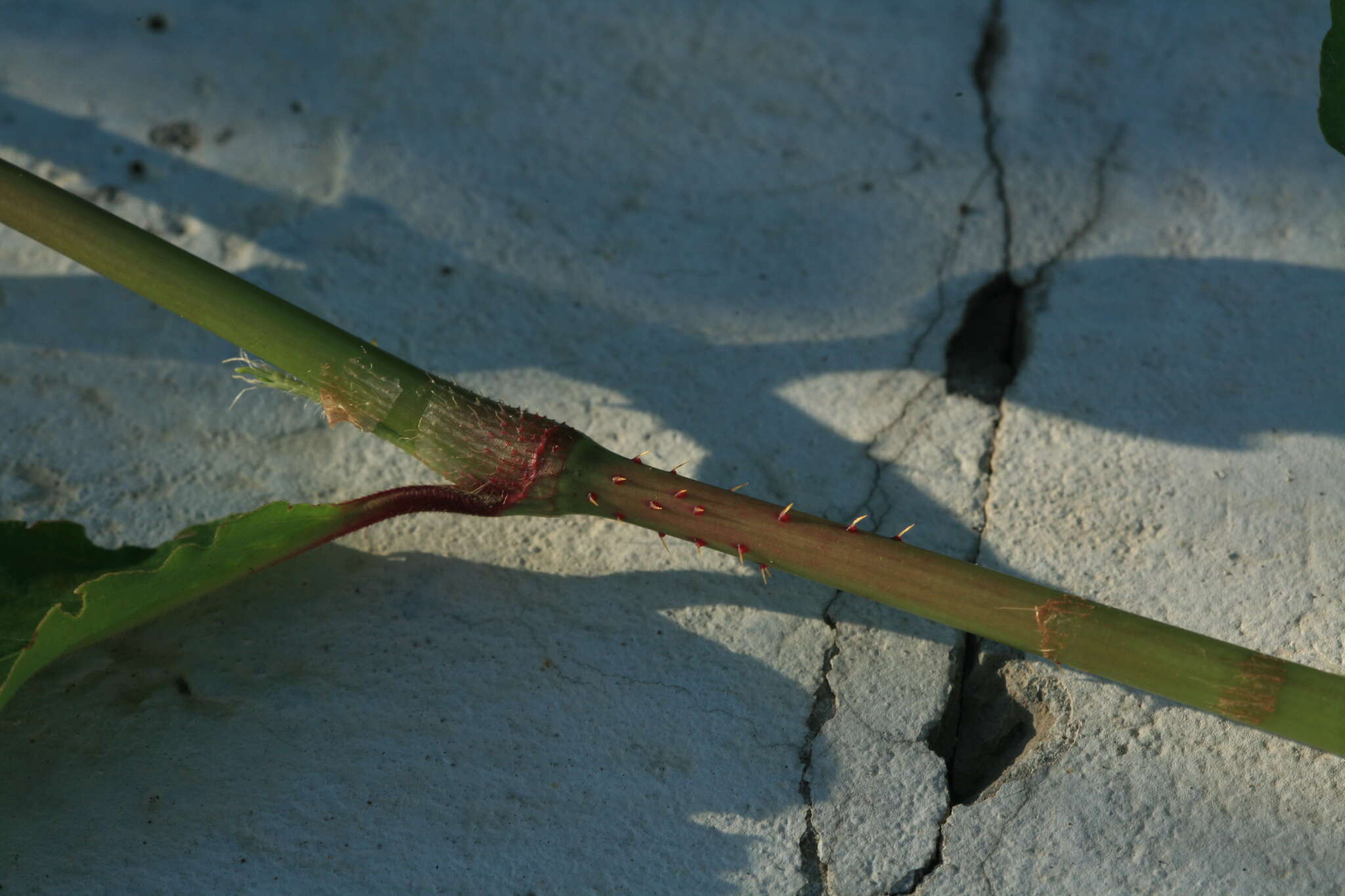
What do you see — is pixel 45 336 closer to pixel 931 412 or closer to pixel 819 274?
pixel 819 274

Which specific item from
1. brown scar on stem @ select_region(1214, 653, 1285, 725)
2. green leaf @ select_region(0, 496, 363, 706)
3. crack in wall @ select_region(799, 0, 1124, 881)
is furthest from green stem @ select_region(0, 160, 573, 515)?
brown scar on stem @ select_region(1214, 653, 1285, 725)

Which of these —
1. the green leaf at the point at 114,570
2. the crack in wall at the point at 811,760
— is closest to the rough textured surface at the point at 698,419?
the crack in wall at the point at 811,760

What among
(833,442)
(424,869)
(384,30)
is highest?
(384,30)

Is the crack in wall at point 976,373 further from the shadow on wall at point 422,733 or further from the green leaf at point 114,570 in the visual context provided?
the green leaf at point 114,570

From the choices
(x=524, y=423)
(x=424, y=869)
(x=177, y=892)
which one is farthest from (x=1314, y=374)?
(x=177, y=892)

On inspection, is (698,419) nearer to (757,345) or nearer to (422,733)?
(757,345)

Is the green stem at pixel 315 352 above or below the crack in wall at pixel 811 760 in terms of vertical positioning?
above

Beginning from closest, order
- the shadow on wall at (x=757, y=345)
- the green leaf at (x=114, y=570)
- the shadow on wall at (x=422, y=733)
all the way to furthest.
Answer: the green leaf at (x=114, y=570) → the shadow on wall at (x=422, y=733) → the shadow on wall at (x=757, y=345)
